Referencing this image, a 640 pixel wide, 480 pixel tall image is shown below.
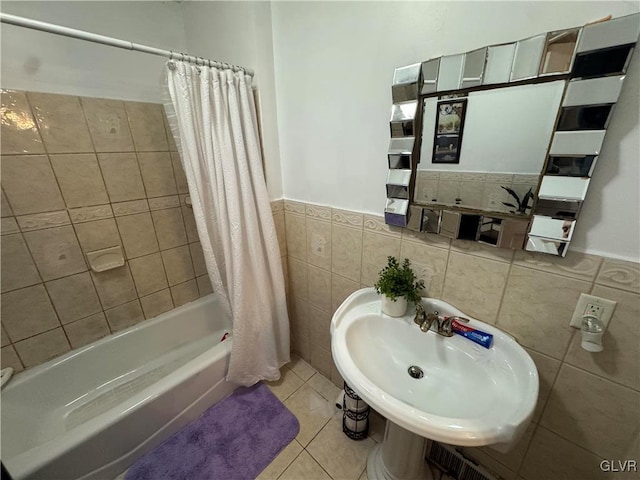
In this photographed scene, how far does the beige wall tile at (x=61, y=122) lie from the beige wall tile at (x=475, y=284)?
1783mm

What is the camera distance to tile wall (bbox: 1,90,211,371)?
1107 millimetres

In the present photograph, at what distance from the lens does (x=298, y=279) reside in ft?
4.79

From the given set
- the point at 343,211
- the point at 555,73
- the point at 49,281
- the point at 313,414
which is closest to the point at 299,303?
the point at 313,414

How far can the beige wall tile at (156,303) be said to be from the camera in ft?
5.12

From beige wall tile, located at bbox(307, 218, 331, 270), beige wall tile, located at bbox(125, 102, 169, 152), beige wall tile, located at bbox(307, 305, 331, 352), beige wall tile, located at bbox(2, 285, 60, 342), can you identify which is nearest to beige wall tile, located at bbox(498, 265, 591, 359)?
beige wall tile, located at bbox(307, 218, 331, 270)

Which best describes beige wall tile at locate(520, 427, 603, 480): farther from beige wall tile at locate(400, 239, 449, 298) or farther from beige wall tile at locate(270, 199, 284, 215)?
beige wall tile at locate(270, 199, 284, 215)

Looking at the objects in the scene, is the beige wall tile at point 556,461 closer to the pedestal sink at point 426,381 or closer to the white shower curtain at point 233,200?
the pedestal sink at point 426,381

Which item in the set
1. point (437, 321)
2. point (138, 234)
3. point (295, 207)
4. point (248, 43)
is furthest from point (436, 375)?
point (138, 234)

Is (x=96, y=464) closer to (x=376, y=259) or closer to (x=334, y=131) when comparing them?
(x=376, y=259)

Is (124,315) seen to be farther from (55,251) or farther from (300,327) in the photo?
(300,327)

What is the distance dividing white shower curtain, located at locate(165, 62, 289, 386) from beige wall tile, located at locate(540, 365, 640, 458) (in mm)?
1161

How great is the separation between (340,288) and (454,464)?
885mm

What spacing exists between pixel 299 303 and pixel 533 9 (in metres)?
1.48

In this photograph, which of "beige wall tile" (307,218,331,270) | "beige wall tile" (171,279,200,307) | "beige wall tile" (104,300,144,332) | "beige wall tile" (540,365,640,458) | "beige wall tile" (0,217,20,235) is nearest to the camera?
"beige wall tile" (540,365,640,458)
